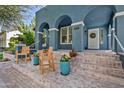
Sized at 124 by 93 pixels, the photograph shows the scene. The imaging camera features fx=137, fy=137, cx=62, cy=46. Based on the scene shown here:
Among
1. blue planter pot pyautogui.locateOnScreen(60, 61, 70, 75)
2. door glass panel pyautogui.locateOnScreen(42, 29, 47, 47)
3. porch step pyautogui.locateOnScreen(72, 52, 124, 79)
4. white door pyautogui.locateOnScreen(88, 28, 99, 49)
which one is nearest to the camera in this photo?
porch step pyautogui.locateOnScreen(72, 52, 124, 79)

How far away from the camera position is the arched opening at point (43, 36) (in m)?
8.12

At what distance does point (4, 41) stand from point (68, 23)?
196 inches

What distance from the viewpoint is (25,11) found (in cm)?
596

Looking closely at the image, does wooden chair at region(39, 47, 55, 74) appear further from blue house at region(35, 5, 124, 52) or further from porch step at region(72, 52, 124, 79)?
blue house at region(35, 5, 124, 52)

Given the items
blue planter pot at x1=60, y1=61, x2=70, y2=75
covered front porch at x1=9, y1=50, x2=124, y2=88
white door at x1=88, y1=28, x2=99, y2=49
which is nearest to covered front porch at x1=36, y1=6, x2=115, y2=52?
white door at x1=88, y1=28, x2=99, y2=49

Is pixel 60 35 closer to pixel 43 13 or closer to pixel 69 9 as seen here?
pixel 43 13

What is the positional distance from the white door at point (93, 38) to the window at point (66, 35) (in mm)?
1455

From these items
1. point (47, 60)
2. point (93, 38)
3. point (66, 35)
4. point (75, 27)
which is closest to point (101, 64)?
point (47, 60)

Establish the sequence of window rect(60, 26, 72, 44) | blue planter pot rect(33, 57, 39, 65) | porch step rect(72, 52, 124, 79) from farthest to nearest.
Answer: window rect(60, 26, 72, 44)
blue planter pot rect(33, 57, 39, 65)
porch step rect(72, 52, 124, 79)

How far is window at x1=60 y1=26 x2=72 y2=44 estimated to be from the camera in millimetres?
8227

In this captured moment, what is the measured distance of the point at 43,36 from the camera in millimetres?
8969

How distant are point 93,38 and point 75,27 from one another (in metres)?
2.83

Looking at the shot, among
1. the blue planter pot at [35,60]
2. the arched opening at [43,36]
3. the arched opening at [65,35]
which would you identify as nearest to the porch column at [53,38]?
the arched opening at [43,36]
